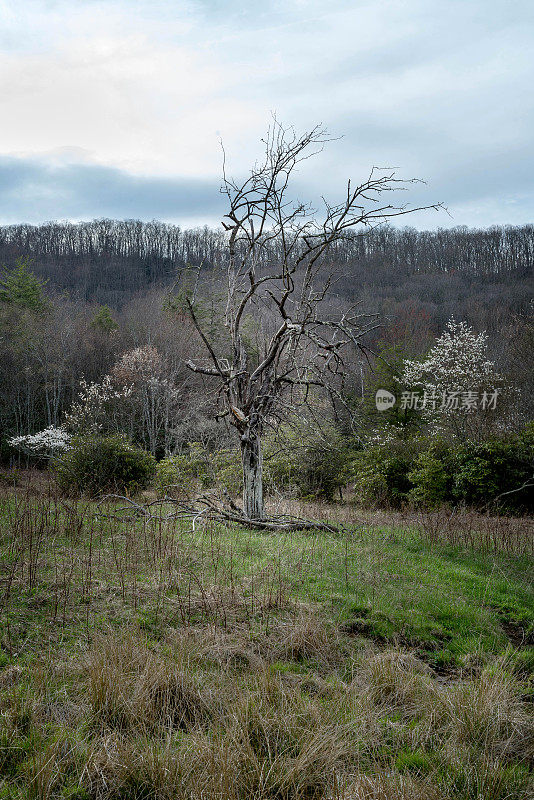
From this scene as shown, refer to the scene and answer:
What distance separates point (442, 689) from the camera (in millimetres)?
3551

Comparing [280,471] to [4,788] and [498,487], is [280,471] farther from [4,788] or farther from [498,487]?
[4,788]

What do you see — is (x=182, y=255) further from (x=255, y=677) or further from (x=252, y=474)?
(x=255, y=677)

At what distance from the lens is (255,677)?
3.41 meters

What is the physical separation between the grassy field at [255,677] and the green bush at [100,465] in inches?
219

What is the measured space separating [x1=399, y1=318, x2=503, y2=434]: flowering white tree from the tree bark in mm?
7906

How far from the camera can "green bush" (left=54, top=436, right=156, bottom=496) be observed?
11.8 meters

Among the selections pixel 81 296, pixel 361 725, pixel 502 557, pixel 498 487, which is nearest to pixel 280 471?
pixel 498 487

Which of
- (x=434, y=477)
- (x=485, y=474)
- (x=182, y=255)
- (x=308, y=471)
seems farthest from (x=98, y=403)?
(x=182, y=255)

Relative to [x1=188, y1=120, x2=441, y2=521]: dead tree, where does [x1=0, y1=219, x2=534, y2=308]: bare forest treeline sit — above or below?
above

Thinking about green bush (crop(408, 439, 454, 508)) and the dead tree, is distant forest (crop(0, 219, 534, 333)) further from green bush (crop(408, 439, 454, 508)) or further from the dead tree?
the dead tree

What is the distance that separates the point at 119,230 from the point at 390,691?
59907mm

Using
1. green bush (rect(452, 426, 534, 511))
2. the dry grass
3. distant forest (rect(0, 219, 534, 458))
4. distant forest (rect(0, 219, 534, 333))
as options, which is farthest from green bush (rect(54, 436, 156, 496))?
distant forest (rect(0, 219, 534, 333))

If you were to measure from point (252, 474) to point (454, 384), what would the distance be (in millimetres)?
12068

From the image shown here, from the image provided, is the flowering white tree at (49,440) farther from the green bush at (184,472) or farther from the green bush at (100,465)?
the green bush at (100,465)
